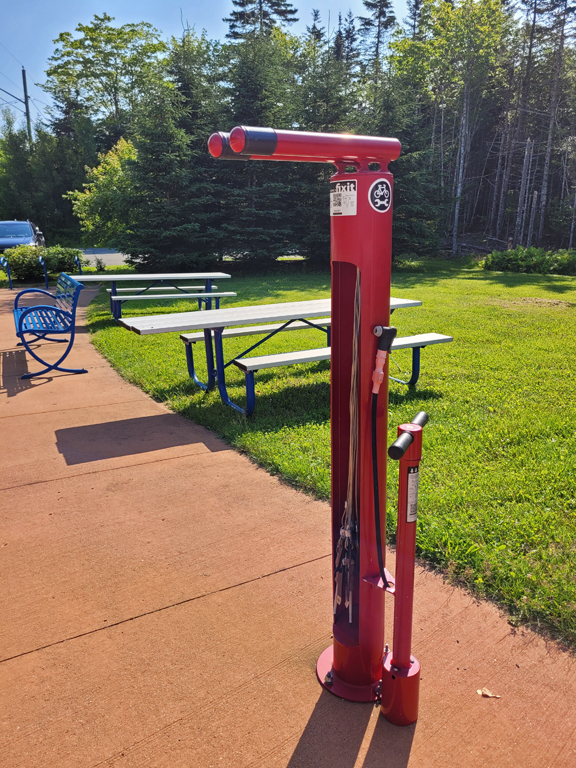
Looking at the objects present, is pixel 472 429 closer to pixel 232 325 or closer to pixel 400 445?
pixel 232 325

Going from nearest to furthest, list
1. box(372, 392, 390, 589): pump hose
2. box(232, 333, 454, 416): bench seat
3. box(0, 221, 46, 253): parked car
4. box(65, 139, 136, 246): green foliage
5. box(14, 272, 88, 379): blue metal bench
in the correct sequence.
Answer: box(372, 392, 390, 589): pump hose
box(232, 333, 454, 416): bench seat
box(14, 272, 88, 379): blue metal bench
box(0, 221, 46, 253): parked car
box(65, 139, 136, 246): green foliage

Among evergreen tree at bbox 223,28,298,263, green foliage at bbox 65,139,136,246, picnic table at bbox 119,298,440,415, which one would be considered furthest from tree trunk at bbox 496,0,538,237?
picnic table at bbox 119,298,440,415

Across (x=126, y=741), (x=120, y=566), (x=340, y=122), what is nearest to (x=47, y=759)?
(x=126, y=741)

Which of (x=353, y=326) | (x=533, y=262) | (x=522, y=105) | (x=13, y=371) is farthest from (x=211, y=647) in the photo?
(x=522, y=105)

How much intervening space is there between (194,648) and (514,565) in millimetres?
1525

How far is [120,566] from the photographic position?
2.87 meters

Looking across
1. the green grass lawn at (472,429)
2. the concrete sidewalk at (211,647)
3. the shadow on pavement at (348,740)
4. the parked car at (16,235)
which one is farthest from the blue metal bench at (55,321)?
the parked car at (16,235)

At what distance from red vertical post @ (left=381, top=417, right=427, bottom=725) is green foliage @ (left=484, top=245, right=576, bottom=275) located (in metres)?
17.6

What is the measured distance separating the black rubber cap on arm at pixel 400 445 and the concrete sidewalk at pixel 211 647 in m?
1.01

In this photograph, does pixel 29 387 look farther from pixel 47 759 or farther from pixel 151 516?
pixel 47 759

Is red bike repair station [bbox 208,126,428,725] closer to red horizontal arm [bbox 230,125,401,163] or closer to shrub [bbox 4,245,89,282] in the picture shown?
red horizontal arm [bbox 230,125,401,163]

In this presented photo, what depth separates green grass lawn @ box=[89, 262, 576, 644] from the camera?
8.98 ft

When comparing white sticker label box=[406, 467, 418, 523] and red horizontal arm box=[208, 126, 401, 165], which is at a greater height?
red horizontal arm box=[208, 126, 401, 165]

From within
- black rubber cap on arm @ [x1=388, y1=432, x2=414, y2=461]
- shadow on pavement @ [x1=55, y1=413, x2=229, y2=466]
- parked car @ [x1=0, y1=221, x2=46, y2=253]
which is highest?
parked car @ [x1=0, y1=221, x2=46, y2=253]
